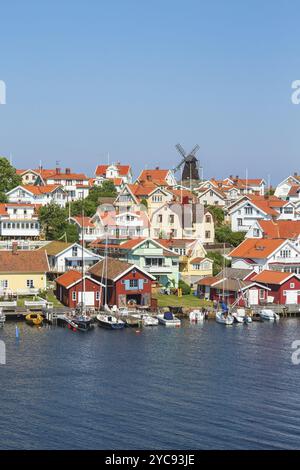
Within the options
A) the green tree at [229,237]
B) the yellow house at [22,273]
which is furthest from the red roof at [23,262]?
the green tree at [229,237]

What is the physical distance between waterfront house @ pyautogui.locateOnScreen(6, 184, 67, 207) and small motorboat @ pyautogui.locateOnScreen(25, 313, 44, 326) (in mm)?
40403

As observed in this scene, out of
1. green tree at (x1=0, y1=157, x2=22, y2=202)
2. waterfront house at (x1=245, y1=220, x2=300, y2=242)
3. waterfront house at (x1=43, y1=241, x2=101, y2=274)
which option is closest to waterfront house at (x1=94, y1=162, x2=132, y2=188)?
green tree at (x1=0, y1=157, x2=22, y2=202)

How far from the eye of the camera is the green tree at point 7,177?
9806 cm

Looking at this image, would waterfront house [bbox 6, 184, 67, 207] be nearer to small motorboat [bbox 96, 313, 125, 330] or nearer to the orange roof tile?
the orange roof tile

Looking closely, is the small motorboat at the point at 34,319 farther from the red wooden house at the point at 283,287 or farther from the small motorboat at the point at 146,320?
the red wooden house at the point at 283,287

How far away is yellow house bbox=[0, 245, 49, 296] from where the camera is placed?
60312 mm

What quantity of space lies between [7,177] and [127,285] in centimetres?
4435

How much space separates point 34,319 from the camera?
54.2 meters

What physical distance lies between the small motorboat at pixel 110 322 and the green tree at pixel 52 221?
27.0m

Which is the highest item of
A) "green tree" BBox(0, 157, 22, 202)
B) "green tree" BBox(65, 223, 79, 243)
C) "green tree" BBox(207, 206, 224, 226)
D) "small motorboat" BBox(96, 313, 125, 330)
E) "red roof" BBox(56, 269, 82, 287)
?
"green tree" BBox(0, 157, 22, 202)

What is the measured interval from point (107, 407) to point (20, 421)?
3978 mm

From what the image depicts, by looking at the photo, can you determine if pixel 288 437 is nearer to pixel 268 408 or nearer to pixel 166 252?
pixel 268 408

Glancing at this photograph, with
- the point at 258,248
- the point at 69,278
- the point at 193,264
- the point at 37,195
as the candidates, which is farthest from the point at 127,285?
the point at 37,195
